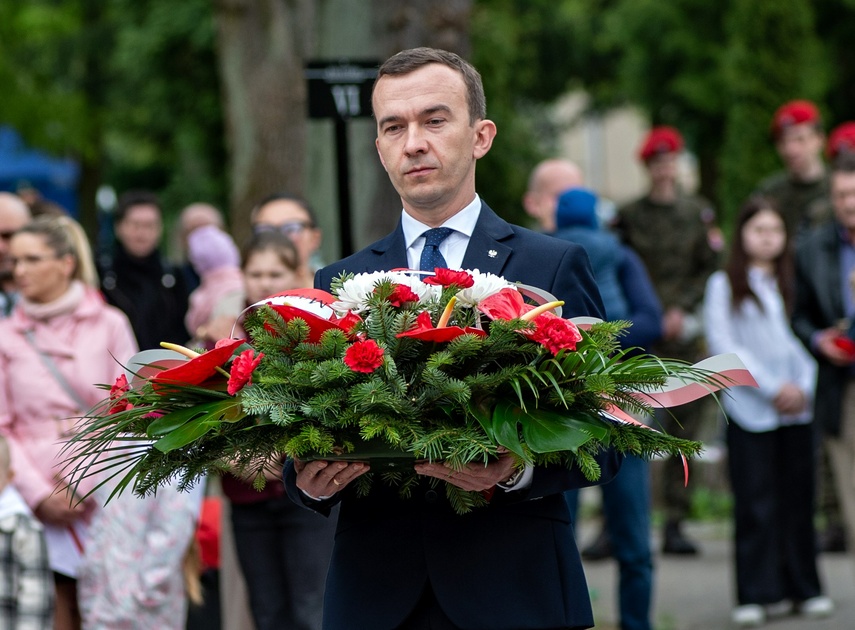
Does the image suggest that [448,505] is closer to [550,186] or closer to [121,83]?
[550,186]

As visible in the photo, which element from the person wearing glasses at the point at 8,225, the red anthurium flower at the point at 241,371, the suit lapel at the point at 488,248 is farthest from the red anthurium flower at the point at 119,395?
the person wearing glasses at the point at 8,225

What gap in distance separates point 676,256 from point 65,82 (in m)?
18.5

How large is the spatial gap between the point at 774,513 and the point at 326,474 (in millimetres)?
5857

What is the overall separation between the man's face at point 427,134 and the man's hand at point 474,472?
714 mm

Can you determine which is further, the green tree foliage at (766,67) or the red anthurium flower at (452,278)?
the green tree foliage at (766,67)

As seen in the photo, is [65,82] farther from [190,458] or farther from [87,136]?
[190,458]

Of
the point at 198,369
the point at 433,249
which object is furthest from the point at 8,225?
the point at 198,369

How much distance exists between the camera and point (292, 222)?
7367 millimetres

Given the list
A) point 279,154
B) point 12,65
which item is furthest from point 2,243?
point 12,65

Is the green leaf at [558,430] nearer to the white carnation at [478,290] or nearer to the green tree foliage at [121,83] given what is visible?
the white carnation at [478,290]

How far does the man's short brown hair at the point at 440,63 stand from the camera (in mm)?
3592

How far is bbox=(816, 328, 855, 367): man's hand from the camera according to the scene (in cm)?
795

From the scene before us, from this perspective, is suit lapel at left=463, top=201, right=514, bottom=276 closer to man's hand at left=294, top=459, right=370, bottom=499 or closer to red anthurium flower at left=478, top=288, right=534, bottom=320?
red anthurium flower at left=478, top=288, right=534, bottom=320

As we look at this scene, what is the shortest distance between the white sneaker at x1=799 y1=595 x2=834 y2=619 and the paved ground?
62 mm
